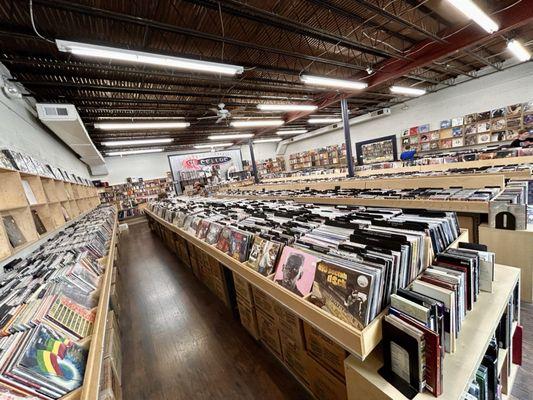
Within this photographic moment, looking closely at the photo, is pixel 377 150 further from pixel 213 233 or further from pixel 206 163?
pixel 213 233

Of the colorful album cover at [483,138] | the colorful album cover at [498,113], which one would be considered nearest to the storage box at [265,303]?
the colorful album cover at [483,138]

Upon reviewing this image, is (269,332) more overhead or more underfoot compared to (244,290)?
more underfoot

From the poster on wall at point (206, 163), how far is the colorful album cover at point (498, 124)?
1252 cm

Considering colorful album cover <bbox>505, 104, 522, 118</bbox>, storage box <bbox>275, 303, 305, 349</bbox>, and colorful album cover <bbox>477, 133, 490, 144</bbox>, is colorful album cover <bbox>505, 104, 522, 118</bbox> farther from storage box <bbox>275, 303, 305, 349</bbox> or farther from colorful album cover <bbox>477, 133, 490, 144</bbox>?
storage box <bbox>275, 303, 305, 349</bbox>

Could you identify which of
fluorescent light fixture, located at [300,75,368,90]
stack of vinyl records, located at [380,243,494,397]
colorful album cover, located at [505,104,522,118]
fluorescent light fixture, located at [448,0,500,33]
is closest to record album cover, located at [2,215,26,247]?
stack of vinyl records, located at [380,243,494,397]

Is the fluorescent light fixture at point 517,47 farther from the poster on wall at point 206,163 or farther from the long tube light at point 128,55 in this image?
the poster on wall at point 206,163

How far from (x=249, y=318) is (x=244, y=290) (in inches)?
12.4

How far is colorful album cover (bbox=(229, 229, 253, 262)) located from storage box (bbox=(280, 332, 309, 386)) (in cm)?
69

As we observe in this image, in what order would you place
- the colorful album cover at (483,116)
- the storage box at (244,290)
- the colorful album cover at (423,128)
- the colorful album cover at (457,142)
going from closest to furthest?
the storage box at (244,290)
the colorful album cover at (483,116)
the colorful album cover at (457,142)
the colorful album cover at (423,128)

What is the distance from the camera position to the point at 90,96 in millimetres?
5176

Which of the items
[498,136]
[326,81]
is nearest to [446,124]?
[498,136]

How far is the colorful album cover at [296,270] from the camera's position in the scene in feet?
4.08

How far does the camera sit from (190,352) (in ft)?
7.28

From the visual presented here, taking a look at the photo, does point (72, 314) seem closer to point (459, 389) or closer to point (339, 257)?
point (339, 257)
